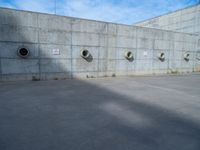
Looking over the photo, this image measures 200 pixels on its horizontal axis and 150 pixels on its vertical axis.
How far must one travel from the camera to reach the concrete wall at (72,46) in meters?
6.17

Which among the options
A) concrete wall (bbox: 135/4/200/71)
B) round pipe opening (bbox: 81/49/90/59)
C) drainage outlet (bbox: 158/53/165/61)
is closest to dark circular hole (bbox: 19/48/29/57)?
round pipe opening (bbox: 81/49/90/59)

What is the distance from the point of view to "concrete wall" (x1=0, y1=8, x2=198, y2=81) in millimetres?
6168

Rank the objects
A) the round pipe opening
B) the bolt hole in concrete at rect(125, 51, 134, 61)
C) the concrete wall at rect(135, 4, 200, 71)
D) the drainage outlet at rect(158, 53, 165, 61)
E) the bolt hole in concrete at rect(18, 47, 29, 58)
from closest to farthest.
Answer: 1. the bolt hole in concrete at rect(18, 47, 29, 58)
2. the round pipe opening
3. the bolt hole in concrete at rect(125, 51, 134, 61)
4. the drainage outlet at rect(158, 53, 165, 61)
5. the concrete wall at rect(135, 4, 200, 71)

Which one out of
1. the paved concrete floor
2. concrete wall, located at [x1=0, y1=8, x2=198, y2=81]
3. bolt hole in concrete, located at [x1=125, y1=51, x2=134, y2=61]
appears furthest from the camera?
bolt hole in concrete, located at [x1=125, y1=51, x2=134, y2=61]

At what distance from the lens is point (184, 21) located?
13477 millimetres

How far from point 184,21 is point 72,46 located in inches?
434

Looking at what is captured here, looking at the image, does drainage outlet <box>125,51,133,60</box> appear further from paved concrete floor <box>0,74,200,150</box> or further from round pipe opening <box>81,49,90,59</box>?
paved concrete floor <box>0,74,200,150</box>

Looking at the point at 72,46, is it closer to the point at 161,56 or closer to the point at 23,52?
the point at 23,52

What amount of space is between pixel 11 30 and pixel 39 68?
1.78 metres

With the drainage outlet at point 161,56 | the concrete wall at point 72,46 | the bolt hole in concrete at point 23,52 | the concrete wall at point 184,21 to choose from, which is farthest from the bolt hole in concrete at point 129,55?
the concrete wall at point 184,21

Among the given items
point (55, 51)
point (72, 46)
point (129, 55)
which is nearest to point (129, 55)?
point (129, 55)

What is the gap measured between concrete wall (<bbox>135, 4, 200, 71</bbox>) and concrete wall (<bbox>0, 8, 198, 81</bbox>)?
12.7 feet

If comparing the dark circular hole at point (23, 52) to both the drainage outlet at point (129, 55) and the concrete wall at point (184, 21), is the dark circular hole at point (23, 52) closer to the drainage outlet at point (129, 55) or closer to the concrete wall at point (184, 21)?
the drainage outlet at point (129, 55)

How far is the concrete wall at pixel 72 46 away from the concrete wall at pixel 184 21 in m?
3.88
